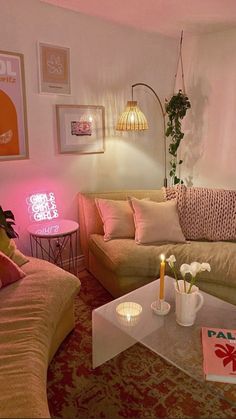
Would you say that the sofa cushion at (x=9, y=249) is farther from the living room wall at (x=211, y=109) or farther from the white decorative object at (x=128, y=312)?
the living room wall at (x=211, y=109)

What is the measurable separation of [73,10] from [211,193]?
2.05 metres

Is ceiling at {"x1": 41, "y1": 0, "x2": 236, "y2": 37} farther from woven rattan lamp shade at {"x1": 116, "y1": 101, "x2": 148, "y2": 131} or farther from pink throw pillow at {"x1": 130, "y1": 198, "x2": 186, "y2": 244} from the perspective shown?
pink throw pillow at {"x1": 130, "y1": 198, "x2": 186, "y2": 244}

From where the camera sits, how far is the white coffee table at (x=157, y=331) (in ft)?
5.01

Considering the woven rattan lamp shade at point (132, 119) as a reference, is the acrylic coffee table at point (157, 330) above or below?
below

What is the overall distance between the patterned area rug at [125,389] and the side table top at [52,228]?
0.82m

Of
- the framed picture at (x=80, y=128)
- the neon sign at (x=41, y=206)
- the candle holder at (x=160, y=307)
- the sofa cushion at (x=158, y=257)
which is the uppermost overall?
the framed picture at (x=80, y=128)

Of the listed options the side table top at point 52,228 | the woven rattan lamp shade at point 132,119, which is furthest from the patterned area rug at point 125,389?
the woven rattan lamp shade at point 132,119

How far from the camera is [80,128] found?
2.98 meters

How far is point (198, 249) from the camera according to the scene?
250 cm

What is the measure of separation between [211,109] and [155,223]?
166 cm

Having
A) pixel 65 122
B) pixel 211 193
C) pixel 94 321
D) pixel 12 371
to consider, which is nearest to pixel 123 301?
pixel 94 321

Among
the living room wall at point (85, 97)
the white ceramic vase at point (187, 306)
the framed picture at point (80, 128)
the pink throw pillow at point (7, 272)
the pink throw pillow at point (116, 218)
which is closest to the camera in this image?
the white ceramic vase at point (187, 306)

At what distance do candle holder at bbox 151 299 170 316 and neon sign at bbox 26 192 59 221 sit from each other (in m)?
1.40

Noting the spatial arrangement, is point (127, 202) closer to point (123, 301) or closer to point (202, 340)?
point (123, 301)
